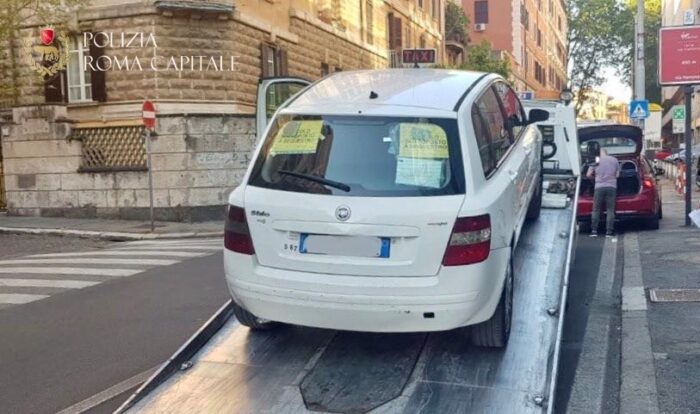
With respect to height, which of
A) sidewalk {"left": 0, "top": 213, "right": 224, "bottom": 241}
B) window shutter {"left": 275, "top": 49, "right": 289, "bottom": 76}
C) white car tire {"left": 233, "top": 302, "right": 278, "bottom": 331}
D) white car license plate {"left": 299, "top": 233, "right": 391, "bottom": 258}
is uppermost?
window shutter {"left": 275, "top": 49, "right": 289, "bottom": 76}

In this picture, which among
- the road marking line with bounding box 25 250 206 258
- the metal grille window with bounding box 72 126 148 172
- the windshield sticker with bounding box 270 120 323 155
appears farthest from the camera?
the metal grille window with bounding box 72 126 148 172

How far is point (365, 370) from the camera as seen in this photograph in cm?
471

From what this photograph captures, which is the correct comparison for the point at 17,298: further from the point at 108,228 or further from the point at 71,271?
the point at 108,228

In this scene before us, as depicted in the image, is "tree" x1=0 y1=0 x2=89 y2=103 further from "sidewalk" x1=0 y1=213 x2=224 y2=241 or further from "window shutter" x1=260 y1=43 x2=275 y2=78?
"window shutter" x1=260 y1=43 x2=275 y2=78

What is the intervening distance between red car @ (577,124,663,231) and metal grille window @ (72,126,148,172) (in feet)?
33.5

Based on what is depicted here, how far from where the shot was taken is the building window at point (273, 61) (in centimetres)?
2192

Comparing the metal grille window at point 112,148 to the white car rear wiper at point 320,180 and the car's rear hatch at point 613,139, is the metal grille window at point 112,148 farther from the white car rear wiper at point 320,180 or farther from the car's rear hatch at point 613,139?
the white car rear wiper at point 320,180

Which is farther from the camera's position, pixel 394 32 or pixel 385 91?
pixel 394 32

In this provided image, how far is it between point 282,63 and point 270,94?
1719 cm

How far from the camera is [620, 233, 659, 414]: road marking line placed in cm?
490

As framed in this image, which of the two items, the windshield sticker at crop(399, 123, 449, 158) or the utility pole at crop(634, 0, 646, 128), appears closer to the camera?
the windshield sticker at crop(399, 123, 449, 158)

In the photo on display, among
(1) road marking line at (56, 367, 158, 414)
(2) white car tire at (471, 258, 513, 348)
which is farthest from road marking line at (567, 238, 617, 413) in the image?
(1) road marking line at (56, 367, 158, 414)

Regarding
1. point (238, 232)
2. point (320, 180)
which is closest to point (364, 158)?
point (320, 180)

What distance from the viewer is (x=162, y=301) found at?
8352 millimetres
